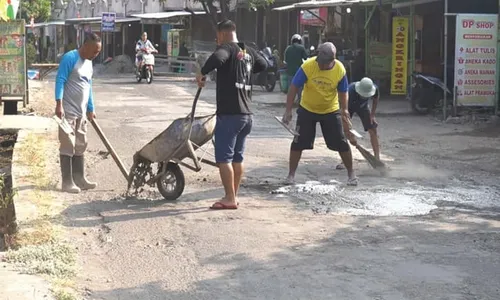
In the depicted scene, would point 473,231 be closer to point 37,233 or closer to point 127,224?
point 127,224

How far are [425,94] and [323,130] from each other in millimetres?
8760

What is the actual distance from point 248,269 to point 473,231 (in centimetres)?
229

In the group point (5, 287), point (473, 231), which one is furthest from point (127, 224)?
point (473, 231)

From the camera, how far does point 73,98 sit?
855 centimetres

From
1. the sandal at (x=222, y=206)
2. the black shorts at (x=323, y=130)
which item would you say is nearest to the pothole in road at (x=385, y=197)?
the black shorts at (x=323, y=130)

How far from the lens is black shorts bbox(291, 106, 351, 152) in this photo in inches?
359

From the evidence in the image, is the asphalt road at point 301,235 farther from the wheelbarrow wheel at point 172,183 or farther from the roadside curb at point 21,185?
the roadside curb at point 21,185

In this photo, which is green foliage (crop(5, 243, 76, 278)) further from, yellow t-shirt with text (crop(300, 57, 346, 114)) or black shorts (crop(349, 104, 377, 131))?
black shorts (crop(349, 104, 377, 131))

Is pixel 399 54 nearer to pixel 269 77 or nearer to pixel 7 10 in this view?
pixel 269 77

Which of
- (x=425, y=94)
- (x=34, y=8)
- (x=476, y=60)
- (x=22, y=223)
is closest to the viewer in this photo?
(x=22, y=223)

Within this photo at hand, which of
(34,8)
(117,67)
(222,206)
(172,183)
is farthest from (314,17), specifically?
(34,8)

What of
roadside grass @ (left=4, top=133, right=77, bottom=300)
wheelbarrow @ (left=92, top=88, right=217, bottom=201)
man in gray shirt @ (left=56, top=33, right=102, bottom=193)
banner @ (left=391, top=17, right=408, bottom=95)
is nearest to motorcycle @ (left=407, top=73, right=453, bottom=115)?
banner @ (left=391, top=17, right=408, bottom=95)

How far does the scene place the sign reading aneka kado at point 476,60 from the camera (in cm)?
1603

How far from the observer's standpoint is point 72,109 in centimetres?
860
